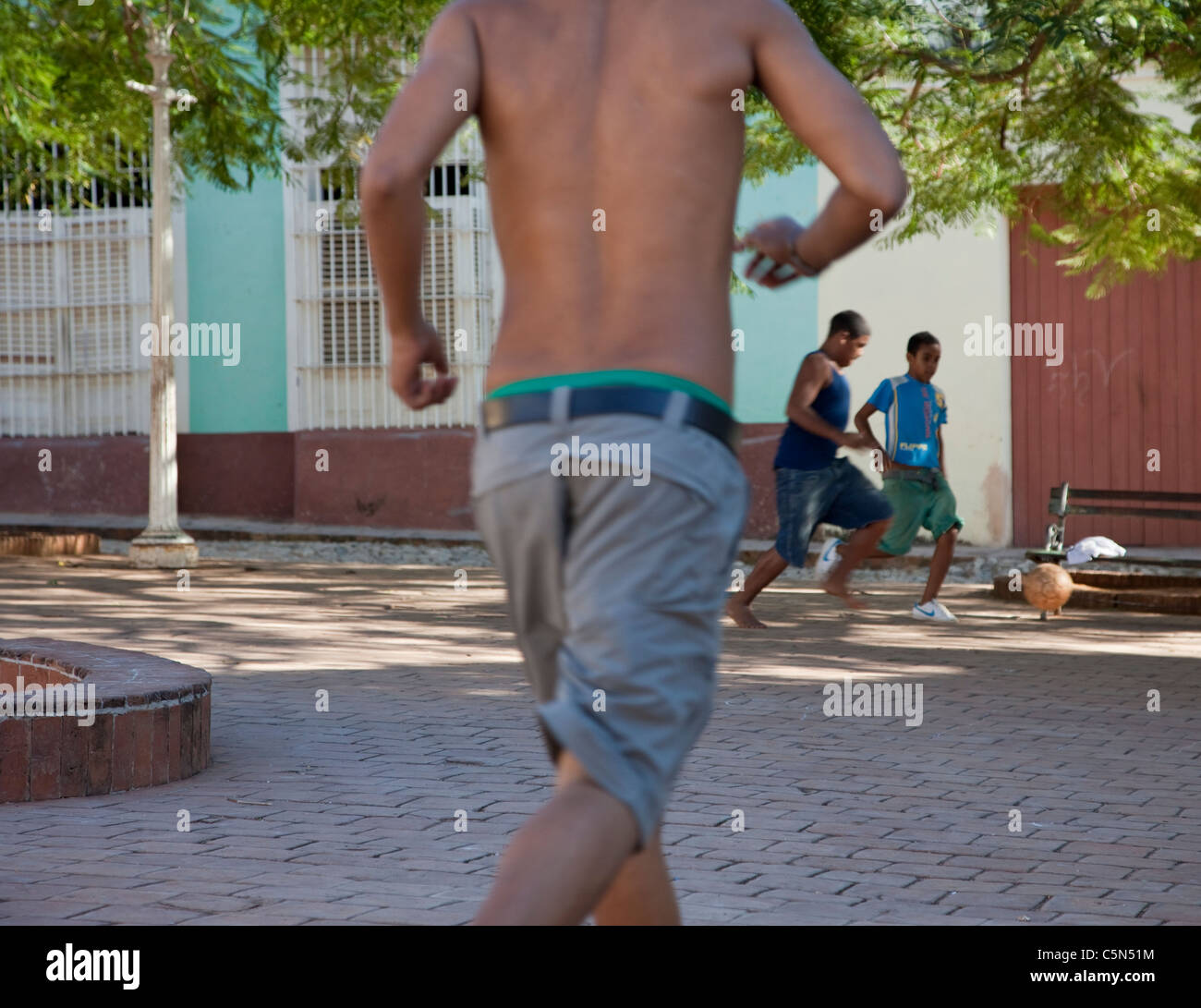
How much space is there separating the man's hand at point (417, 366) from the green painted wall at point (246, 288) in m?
14.6

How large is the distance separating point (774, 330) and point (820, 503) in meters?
6.99

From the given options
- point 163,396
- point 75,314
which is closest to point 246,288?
point 75,314

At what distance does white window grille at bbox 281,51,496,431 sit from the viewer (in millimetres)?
16203

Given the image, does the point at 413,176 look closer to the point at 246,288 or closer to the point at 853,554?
the point at 853,554

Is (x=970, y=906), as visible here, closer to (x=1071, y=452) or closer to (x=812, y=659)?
(x=812, y=659)

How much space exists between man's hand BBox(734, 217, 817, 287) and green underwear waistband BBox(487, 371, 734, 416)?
250 millimetres

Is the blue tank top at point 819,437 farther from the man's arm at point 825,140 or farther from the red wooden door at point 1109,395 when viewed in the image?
the red wooden door at point 1109,395

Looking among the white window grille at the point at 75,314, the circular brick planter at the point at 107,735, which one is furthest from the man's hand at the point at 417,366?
the white window grille at the point at 75,314

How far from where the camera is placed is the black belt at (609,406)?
2193 millimetres

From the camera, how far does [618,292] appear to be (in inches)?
88.4
